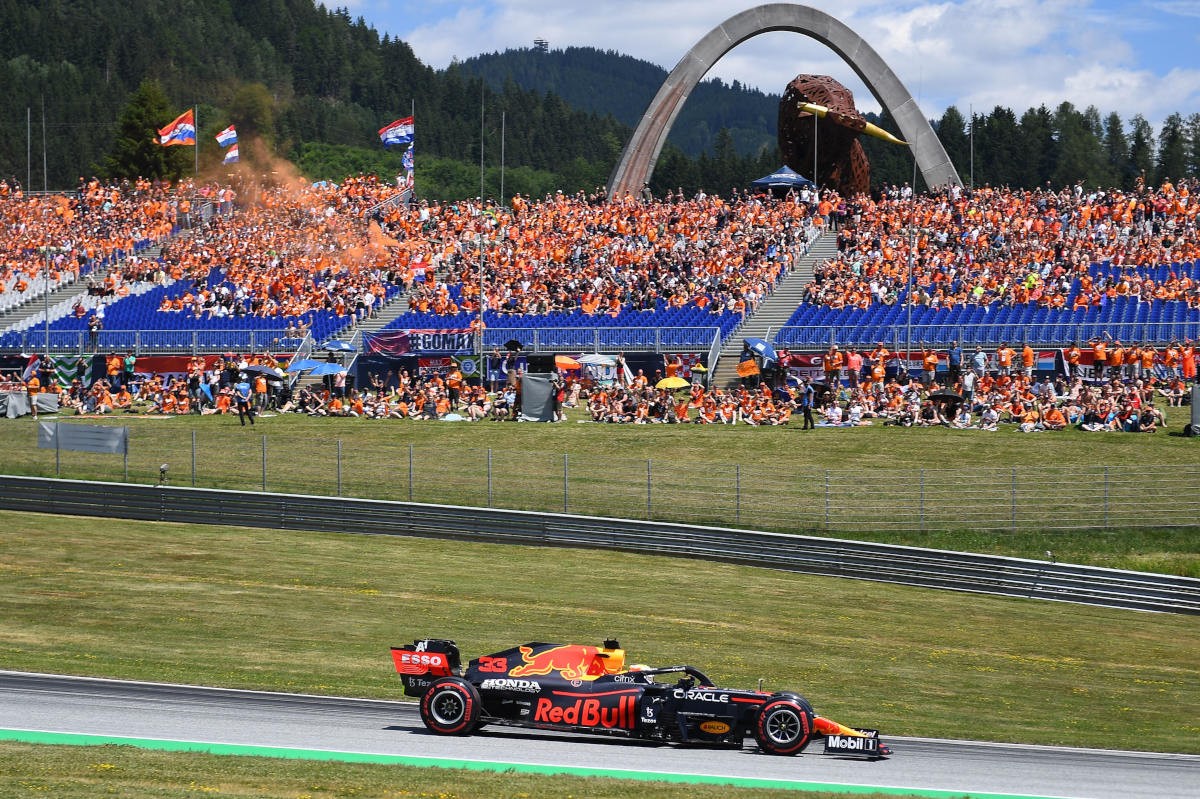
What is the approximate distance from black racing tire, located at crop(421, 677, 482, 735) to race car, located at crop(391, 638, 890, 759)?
10 mm

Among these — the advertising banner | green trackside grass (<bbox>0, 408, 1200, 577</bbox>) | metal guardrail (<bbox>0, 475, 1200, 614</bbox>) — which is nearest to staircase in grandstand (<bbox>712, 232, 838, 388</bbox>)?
green trackside grass (<bbox>0, 408, 1200, 577</bbox>)

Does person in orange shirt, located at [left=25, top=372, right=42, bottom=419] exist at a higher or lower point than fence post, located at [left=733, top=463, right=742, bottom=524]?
higher

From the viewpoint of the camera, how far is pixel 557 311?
152ft

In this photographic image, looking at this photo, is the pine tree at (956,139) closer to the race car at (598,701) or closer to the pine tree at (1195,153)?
the pine tree at (1195,153)

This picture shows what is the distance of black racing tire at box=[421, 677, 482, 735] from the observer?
45.5ft

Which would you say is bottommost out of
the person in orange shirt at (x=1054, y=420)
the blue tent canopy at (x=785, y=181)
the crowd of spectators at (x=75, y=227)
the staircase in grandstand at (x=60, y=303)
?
the person in orange shirt at (x=1054, y=420)

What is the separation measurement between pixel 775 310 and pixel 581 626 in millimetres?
26551

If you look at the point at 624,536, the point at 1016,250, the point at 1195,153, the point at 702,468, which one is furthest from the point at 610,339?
the point at 1195,153

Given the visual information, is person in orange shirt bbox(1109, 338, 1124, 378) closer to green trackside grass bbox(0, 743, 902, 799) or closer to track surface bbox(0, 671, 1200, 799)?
track surface bbox(0, 671, 1200, 799)

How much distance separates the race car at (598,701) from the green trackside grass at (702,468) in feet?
45.8

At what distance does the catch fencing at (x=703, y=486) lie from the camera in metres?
27.4

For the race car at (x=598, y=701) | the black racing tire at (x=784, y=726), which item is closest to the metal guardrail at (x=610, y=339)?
the race car at (x=598, y=701)

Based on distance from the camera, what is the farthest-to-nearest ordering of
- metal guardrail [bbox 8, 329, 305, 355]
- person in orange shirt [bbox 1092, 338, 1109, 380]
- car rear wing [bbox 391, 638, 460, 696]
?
metal guardrail [bbox 8, 329, 305, 355], person in orange shirt [bbox 1092, 338, 1109, 380], car rear wing [bbox 391, 638, 460, 696]

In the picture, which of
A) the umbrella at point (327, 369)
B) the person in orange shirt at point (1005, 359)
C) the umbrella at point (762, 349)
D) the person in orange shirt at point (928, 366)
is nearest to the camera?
the person in orange shirt at point (1005, 359)
